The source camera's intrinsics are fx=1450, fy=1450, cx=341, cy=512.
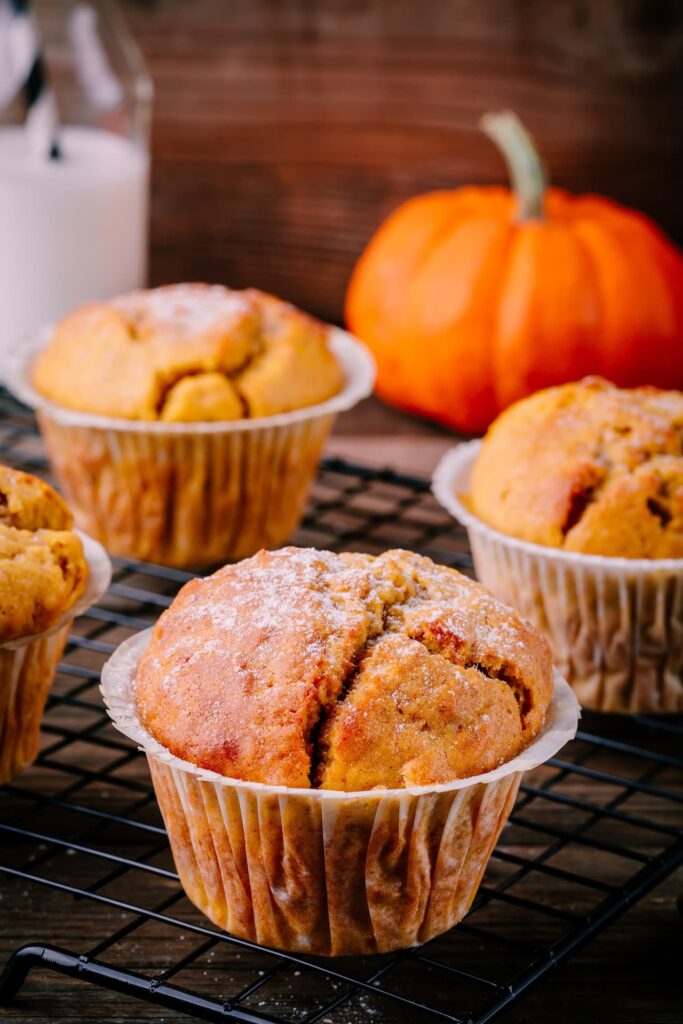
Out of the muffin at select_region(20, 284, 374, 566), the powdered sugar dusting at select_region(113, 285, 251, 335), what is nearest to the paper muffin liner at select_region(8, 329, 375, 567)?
the muffin at select_region(20, 284, 374, 566)

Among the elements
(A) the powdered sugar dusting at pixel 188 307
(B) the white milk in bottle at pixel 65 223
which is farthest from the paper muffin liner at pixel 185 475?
(B) the white milk in bottle at pixel 65 223

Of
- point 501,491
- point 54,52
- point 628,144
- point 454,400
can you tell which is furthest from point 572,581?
point 54,52

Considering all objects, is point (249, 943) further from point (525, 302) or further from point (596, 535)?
point (525, 302)

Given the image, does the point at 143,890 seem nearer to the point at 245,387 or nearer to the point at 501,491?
the point at 501,491

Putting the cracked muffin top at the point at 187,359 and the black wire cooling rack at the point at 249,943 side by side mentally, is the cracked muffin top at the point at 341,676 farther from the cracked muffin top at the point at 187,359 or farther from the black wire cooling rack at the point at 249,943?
the cracked muffin top at the point at 187,359

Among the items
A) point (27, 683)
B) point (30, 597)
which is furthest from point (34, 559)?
point (27, 683)

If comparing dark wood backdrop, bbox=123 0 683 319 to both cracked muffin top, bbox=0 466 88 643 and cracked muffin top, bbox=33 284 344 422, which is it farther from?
cracked muffin top, bbox=0 466 88 643
